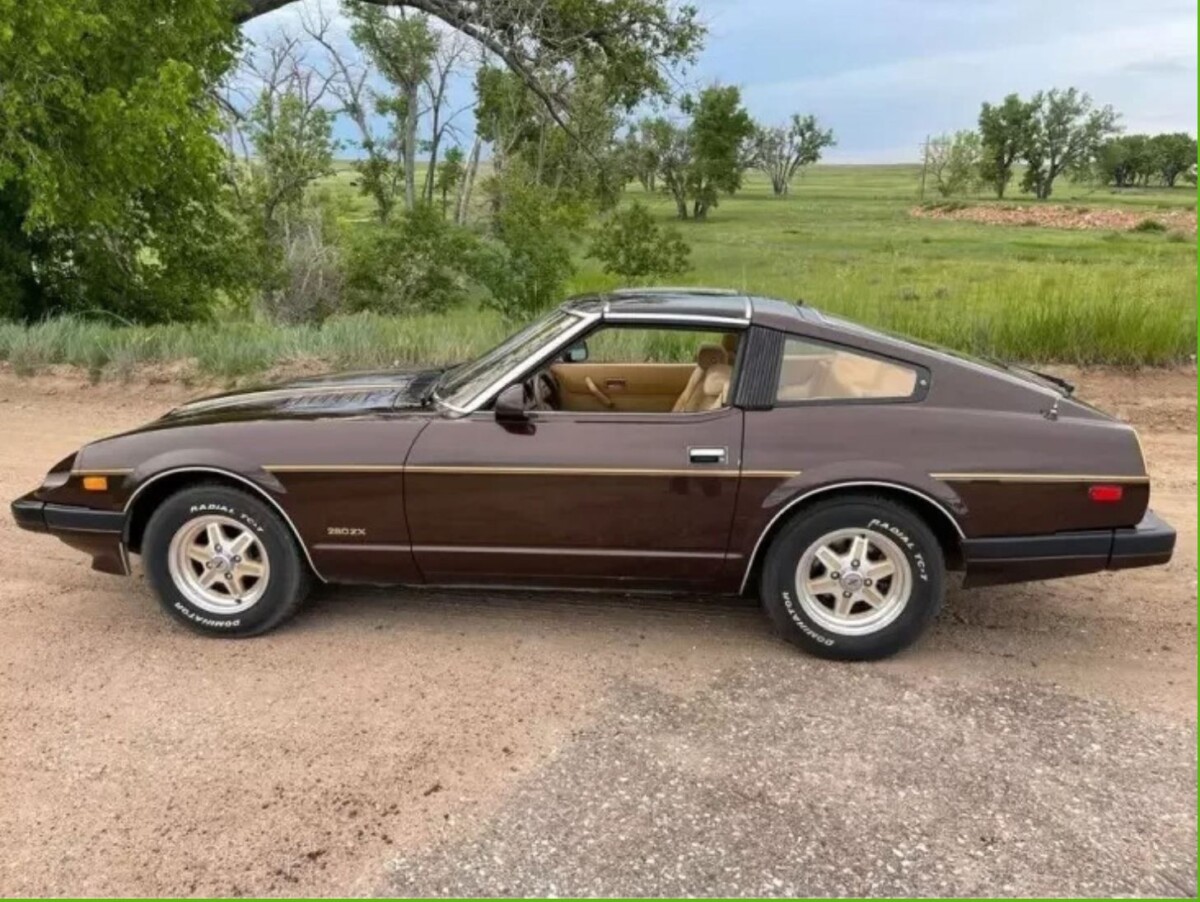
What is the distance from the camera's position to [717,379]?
419 cm

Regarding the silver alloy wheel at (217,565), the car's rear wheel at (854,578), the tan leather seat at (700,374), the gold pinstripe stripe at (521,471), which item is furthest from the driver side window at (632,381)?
the silver alloy wheel at (217,565)

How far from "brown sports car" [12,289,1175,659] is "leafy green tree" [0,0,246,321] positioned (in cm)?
747

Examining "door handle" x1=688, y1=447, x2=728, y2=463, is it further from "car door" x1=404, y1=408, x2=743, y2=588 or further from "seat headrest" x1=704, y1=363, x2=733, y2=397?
"seat headrest" x1=704, y1=363, x2=733, y2=397

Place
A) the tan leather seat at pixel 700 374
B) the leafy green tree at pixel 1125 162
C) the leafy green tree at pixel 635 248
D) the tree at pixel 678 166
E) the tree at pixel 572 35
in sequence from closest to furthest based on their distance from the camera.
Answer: the tan leather seat at pixel 700 374
the leafy green tree at pixel 635 248
the tree at pixel 572 35
the tree at pixel 678 166
the leafy green tree at pixel 1125 162

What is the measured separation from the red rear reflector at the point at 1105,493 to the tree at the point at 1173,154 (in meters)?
112

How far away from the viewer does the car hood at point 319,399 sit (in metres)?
4.23

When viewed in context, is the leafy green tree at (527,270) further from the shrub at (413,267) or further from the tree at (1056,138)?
the tree at (1056,138)

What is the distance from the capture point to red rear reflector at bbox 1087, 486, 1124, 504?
3787mm

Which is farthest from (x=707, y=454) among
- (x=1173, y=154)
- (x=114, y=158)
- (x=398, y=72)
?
(x=1173, y=154)

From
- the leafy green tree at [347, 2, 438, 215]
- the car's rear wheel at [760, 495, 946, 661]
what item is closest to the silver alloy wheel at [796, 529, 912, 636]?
the car's rear wheel at [760, 495, 946, 661]

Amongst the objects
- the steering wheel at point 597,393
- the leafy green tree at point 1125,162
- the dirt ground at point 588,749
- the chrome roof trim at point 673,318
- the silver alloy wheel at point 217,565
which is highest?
the leafy green tree at point 1125,162

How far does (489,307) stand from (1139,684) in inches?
403

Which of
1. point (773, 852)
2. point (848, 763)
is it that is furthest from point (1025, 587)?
point (773, 852)

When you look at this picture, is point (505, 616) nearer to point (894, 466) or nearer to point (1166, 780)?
point (894, 466)
